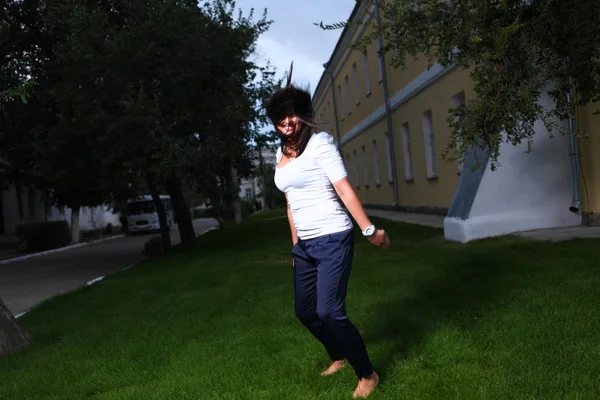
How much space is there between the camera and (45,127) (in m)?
13.1

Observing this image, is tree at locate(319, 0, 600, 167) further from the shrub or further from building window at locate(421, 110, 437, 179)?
the shrub

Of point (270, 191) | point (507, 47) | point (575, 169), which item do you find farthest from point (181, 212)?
point (270, 191)

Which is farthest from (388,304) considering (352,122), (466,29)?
(352,122)

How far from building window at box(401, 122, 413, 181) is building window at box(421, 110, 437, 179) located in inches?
74.2

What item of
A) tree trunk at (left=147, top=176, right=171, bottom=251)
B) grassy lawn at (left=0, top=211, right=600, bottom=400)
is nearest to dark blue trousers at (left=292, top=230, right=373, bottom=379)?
grassy lawn at (left=0, top=211, right=600, bottom=400)

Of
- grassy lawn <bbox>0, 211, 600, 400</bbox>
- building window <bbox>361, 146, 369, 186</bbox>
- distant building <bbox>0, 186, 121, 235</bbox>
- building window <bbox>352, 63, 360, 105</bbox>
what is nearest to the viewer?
grassy lawn <bbox>0, 211, 600, 400</bbox>

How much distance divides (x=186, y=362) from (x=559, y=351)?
2.51 meters

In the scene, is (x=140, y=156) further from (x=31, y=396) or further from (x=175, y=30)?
(x=31, y=396)

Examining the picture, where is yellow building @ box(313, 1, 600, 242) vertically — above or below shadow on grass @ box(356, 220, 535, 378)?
above

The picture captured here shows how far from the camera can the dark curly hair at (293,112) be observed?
3406mm

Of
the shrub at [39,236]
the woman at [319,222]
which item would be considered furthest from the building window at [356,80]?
the woman at [319,222]

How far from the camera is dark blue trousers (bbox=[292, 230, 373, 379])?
3219 millimetres

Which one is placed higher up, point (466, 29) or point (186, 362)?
point (466, 29)

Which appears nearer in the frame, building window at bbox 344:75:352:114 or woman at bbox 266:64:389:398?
woman at bbox 266:64:389:398
